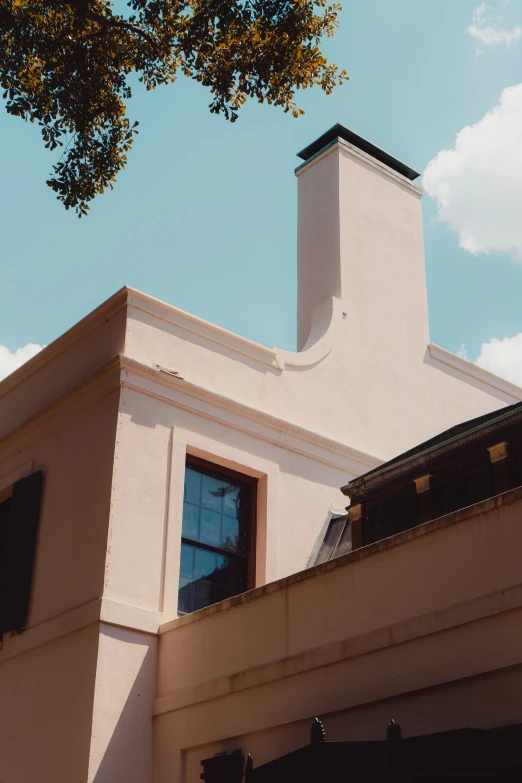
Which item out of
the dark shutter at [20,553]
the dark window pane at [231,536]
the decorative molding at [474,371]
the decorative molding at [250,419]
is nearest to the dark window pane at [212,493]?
the dark window pane at [231,536]

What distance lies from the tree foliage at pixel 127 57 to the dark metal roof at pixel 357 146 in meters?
5.36

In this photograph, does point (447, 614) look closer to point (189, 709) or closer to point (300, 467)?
point (189, 709)

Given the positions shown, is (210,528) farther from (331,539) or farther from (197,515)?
(331,539)

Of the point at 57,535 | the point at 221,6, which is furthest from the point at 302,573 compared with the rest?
the point at 221,6

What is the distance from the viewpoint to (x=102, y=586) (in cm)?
1032

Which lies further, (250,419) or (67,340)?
(67,340)

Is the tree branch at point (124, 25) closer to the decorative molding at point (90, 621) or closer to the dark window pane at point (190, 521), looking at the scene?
the dark window pane at point (190, 521)

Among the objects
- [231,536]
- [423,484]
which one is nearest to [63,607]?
[231,536]

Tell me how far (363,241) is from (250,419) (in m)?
4.42

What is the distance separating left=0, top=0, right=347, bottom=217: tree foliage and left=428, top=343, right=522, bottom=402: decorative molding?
17.8 ft

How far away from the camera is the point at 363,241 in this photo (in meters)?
15.4

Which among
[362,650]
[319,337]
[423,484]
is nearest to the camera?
[362,650]

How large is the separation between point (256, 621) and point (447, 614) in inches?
89.6

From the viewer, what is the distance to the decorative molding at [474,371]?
15219 mm
